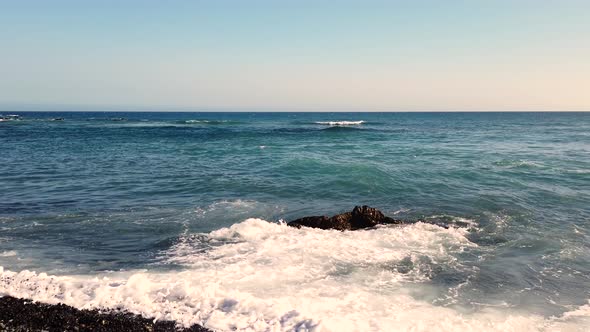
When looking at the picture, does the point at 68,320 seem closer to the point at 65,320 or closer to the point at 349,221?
the point at 65,320

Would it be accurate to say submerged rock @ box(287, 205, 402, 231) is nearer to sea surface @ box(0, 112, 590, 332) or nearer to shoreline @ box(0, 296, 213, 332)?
sea surface @ box(0, 112, 590, 332)

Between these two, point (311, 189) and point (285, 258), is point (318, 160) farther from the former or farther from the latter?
point (285, 258)

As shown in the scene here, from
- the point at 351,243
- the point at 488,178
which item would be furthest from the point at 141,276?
the point at 488,178

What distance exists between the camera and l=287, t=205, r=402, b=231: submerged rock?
44.1ft

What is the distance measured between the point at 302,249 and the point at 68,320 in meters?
6.13

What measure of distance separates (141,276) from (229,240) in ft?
11.7

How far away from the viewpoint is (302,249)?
37.6ft

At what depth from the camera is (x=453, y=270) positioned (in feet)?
33.7

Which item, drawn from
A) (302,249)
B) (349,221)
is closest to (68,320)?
(302,249)

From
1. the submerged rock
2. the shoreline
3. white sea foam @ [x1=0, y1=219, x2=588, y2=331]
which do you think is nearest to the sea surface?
white sea foam @ [x1=0, y1=219, x2=588, y2=331]

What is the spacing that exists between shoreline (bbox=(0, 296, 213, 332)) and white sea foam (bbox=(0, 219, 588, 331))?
0.26 meters

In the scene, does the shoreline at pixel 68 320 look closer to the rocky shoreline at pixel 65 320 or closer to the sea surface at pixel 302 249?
the rocky shoreline at pixel 65 320

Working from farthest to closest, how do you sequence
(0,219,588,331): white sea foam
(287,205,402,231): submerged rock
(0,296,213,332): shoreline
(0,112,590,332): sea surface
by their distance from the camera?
(287,205,402,231): submerged rock → (0,112,590,332): sea surface → (0,219,588,331): white sea foam → (0,296,213,332): shoreline

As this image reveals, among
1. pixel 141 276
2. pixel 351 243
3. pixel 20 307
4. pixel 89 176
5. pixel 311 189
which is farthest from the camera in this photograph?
pixel 89 176
